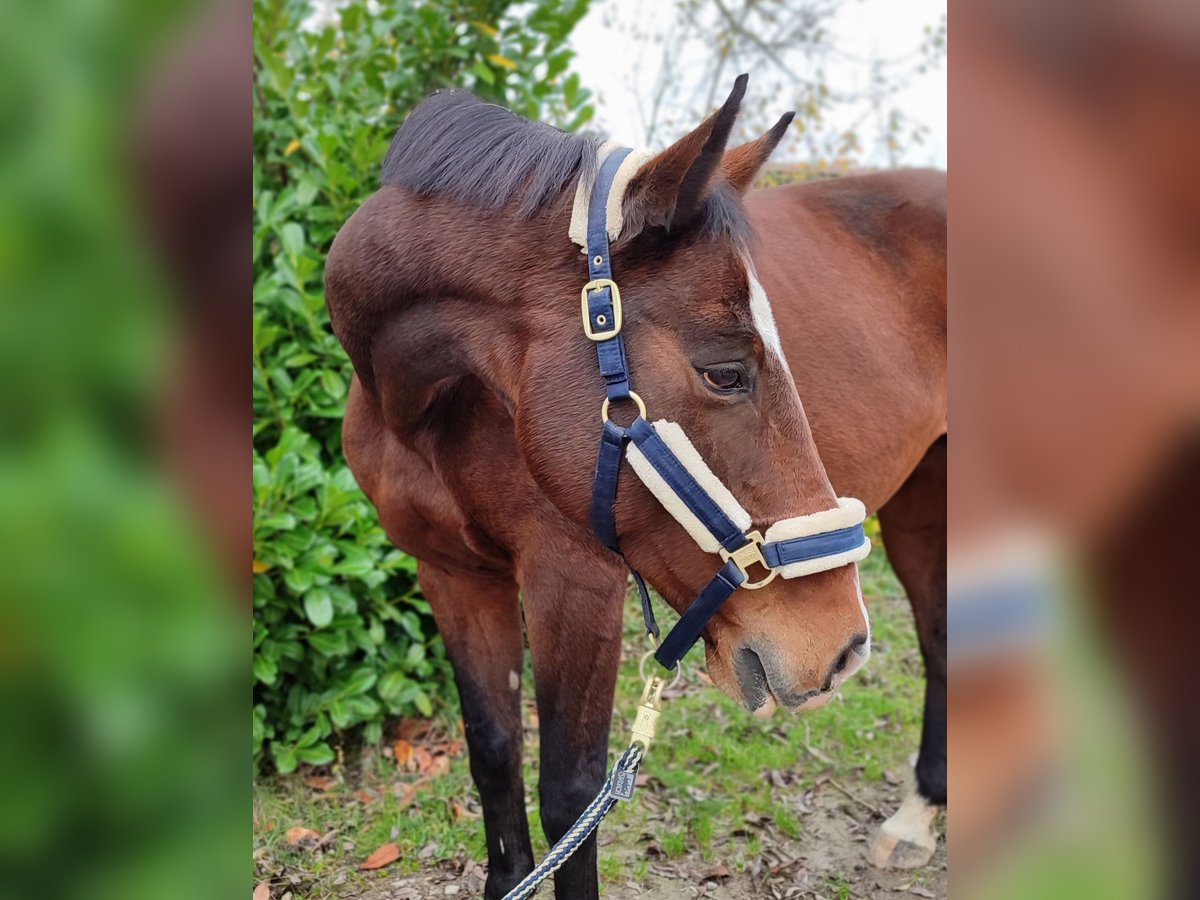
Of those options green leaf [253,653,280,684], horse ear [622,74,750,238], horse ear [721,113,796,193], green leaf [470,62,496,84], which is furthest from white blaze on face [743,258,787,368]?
green leaf [470,62,496,84]

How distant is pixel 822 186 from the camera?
2.98m

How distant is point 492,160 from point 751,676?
1085 mm

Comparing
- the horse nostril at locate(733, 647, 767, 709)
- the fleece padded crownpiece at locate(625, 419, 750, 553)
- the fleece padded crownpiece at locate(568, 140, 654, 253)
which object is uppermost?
the fleece padded crownpiece at locate(568, 140, 654, 253)

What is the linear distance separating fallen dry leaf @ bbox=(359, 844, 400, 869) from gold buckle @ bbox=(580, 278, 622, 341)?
2.16 m

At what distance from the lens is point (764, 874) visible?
2.77m

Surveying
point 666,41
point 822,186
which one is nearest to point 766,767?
point 822,186

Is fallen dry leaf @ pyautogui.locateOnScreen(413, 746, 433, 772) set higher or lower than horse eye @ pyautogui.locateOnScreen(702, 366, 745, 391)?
lower

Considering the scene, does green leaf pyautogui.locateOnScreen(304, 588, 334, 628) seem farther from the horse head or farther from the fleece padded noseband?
the fleece padded noseband

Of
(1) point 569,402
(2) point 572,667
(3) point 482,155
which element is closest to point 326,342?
(3) point 482,155

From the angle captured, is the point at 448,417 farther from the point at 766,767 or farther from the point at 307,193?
the point at 766,767

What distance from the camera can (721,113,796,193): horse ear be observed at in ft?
5.36

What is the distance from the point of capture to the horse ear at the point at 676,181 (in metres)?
1.37

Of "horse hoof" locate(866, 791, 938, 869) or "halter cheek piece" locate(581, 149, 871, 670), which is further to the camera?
"horse hoof" locate(866, 791, 938, 869)

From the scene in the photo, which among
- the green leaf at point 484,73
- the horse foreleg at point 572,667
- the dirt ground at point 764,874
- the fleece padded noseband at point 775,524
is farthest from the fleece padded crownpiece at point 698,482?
the green leaf at point 484,73
